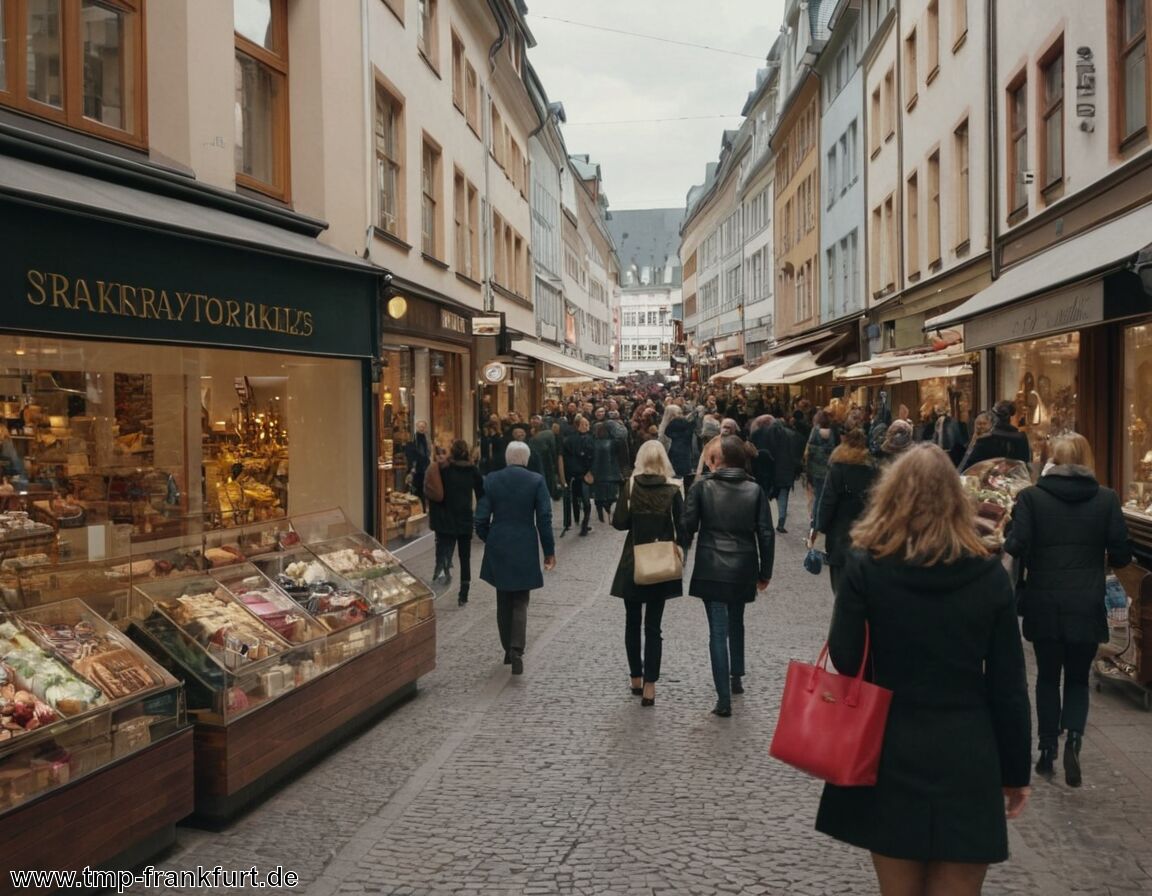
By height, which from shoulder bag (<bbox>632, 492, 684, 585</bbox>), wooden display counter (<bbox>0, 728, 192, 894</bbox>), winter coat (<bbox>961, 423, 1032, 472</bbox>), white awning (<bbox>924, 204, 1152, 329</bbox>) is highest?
white awning (<bbox>924, 204, 1152, 329</bbox>)

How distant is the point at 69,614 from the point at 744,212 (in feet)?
179

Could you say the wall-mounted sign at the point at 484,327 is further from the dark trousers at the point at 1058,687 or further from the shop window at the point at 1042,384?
the dark trousers at the point at 1058,687

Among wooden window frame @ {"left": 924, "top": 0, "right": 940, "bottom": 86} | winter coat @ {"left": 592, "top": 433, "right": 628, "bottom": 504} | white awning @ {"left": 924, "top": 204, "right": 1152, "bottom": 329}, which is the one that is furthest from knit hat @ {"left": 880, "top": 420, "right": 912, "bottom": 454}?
wooden window frame @ {"left": 924, "top": 0, "right": 940, "bottom": 86}

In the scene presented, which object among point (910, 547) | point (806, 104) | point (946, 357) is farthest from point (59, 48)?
point (806, 104)

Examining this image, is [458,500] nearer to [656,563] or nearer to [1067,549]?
[656,563]

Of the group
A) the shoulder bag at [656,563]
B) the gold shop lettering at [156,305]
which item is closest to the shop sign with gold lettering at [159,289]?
the gold shop lettering at [156,305]

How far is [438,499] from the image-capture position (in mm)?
12648

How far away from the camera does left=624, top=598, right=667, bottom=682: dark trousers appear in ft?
26.4

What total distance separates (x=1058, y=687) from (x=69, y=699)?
511 centimetres

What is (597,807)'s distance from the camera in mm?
6012

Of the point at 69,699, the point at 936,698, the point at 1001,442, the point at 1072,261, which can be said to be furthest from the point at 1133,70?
the point at 69,699

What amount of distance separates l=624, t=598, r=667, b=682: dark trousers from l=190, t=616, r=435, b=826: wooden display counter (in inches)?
58.5

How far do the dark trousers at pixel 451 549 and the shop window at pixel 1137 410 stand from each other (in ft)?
21.4

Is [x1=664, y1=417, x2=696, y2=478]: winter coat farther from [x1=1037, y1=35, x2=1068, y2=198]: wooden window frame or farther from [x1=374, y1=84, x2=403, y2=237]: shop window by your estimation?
[x1=1037, y1=35, x2=1068, y2=198]: wooden window frame
